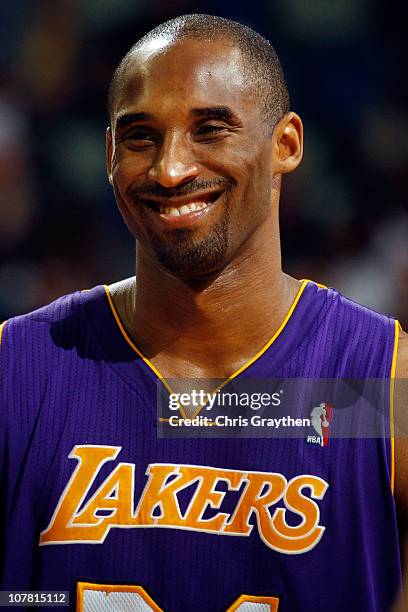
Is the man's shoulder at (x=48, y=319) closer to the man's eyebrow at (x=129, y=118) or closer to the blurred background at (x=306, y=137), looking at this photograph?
the man's eyebrow at (x=129, y=118)

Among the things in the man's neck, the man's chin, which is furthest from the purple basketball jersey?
the man's chin

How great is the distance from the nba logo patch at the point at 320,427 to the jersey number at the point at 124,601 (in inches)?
12.9

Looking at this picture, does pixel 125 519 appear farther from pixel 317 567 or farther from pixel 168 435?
pixel 317 567

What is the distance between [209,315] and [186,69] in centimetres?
52

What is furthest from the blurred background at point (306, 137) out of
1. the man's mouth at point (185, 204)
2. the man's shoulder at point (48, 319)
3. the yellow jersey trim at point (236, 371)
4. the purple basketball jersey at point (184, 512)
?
the man's mouth at point (185, 204)

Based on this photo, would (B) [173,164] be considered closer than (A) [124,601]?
Yes

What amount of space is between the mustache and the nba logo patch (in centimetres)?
50

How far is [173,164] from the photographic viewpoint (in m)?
1.79

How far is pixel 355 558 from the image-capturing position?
1899 millimetres

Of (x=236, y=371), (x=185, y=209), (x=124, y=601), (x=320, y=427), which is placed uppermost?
(x=185, y=209)

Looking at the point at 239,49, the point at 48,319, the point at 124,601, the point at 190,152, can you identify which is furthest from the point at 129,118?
the point at 124,601

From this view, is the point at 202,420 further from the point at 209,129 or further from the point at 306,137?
the point at 306,137

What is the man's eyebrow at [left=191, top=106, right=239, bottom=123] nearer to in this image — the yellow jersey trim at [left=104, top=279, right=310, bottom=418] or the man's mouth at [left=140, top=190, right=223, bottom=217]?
the man's mouth at [left=140, top=190, right=223, bottom=217]

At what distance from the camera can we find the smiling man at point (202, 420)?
1836 millimetres
